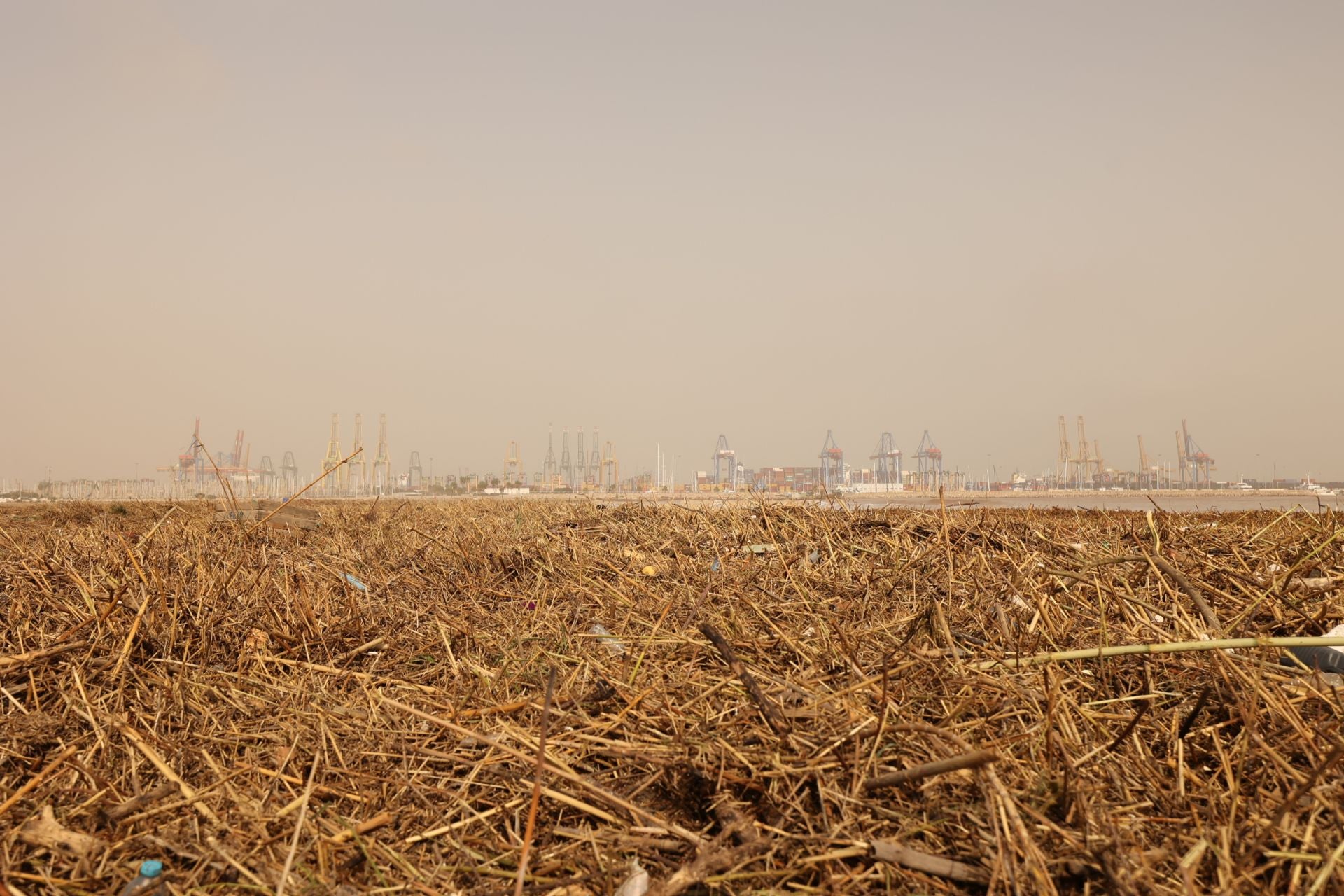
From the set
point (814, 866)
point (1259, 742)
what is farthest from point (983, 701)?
point (814, 866)

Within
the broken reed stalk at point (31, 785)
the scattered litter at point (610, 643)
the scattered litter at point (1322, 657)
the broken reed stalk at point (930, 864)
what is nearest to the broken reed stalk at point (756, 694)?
the broken reed stalk at point (930, 864)

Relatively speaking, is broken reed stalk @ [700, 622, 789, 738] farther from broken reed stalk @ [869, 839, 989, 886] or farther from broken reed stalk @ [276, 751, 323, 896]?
broken reed stalk @ [276, 751, 323, 896]

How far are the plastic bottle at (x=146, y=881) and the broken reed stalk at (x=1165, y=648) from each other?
6.90ft

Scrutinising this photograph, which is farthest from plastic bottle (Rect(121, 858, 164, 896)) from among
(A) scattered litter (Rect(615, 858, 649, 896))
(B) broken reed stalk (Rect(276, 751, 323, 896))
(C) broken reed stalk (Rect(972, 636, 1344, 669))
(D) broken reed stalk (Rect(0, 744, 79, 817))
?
(C) broken reed stalk (Rect(972, 636, 1344, 669))

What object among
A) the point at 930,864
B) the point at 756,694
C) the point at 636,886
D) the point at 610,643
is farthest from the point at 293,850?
the point at 610,643

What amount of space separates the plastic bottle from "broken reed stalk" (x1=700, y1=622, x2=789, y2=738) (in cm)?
135

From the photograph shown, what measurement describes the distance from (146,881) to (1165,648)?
2.37m

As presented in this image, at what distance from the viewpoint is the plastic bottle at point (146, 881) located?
1680mm

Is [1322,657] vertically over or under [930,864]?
over

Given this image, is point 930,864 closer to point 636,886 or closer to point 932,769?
point 932,769

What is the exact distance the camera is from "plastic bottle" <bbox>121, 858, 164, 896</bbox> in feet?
5.51

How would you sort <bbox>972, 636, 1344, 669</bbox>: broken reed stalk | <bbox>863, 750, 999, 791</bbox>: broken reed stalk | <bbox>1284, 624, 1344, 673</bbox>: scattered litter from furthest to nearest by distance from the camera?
<bbox>1284, 624, 1344, 673</bbox>: scattered litter < <bbox>972, 636, 1344, 669</bbox>: broken reed stalk < <bbox>863, 750, 999, 791</bbox>: broken reed stalk

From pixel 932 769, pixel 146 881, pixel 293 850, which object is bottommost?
pixel 146 881

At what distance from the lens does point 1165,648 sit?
178 cm
